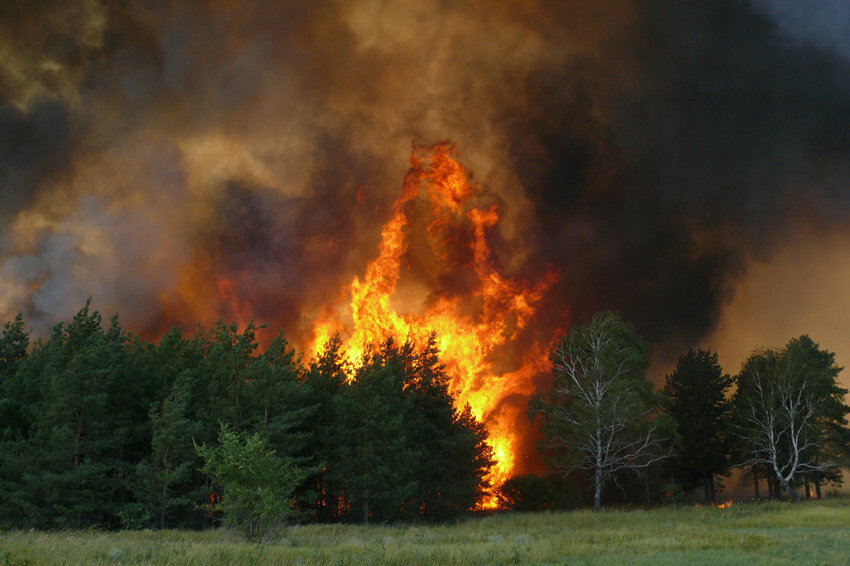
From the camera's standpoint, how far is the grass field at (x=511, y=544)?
1938cm

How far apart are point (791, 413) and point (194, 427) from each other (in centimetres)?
5313

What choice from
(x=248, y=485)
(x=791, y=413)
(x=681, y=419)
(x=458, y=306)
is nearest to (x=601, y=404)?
(x=791, y=413)

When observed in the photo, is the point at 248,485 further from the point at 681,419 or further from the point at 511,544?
the point at 681,419

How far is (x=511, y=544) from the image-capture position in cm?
2591

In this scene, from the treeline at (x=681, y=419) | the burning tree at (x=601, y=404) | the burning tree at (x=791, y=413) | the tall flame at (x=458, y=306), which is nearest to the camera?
the burning tree at (x=601, y=404)

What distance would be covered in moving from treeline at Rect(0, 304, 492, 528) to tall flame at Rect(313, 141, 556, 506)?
1380cm

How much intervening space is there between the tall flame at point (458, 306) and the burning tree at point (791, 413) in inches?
1062

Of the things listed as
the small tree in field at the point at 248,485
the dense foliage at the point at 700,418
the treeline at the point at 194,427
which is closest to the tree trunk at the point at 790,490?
the dense foliage at the point at 700,418

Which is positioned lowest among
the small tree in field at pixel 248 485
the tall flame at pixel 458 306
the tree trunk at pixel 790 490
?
the tree trunk at pixel 790 490

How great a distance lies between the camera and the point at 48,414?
3459 centimetres

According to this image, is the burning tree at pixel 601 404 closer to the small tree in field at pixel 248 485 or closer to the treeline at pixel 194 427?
the treeline at pixel 194 427

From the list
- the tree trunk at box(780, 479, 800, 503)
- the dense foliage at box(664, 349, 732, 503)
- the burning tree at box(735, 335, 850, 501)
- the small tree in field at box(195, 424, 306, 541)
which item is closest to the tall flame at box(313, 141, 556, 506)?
the dense foliage at box(664, 349, 732, 503)

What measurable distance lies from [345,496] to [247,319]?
182 feet

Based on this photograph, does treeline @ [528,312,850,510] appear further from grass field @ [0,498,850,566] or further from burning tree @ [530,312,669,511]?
grass field @ [0,498,850,566]
